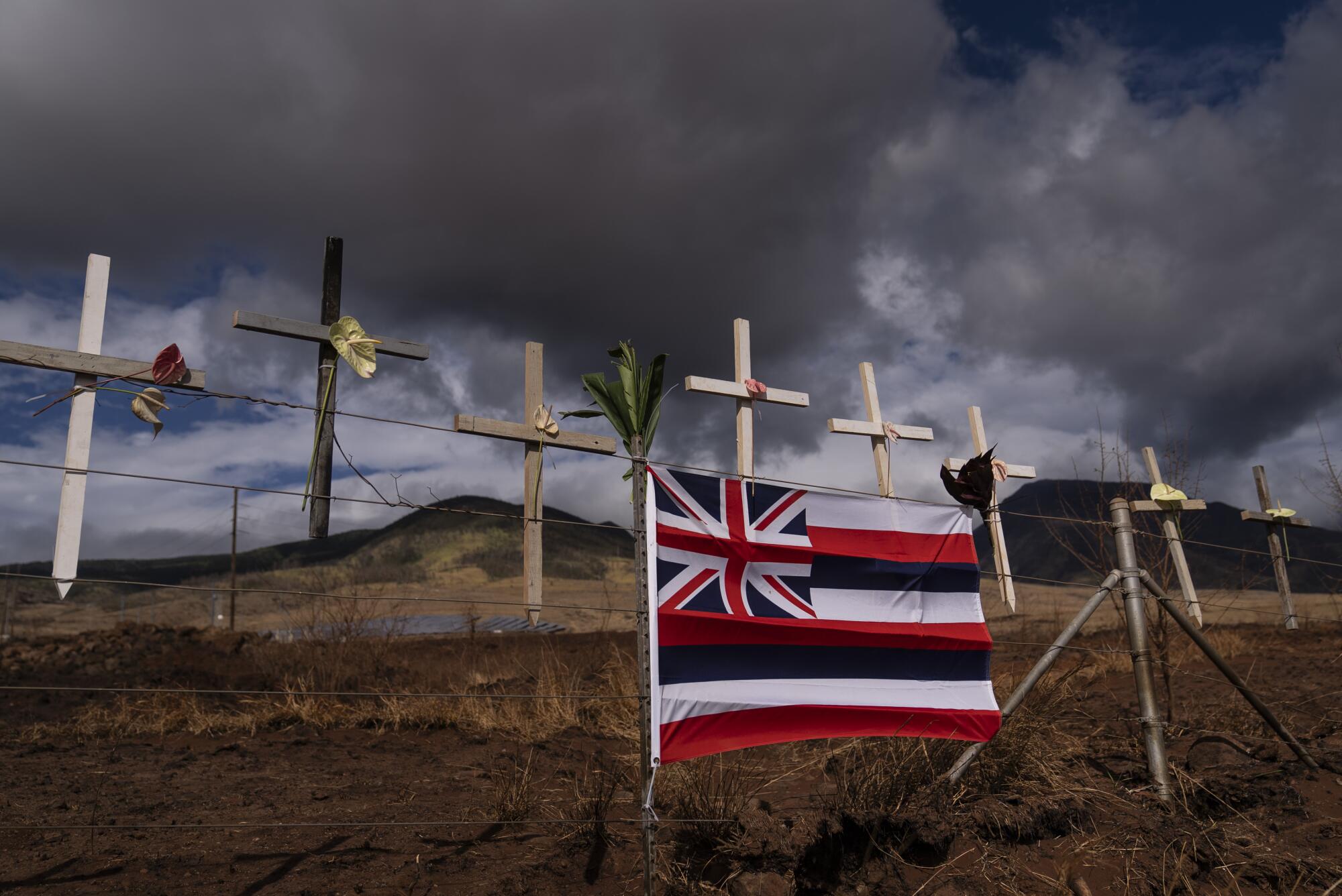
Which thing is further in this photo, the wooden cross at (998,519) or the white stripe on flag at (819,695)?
the wooden cross at (998,519)

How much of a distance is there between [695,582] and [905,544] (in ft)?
4.68

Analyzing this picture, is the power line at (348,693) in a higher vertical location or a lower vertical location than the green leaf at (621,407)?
lower

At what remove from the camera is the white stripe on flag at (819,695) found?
12.1 feet

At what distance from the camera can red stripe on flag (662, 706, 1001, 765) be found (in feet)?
12.0

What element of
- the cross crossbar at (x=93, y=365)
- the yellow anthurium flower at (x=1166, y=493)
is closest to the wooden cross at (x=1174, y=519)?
the yellow anthurium flower at (x=1166, y=493)

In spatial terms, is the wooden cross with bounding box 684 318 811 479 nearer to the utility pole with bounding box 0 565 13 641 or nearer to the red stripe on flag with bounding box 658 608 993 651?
the red stripe on flag with bounding box 658 608 993 651

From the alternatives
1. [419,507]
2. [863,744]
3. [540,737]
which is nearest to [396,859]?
[419,507]

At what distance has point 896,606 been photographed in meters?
4.52

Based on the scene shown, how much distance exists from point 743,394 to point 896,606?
2.06 m

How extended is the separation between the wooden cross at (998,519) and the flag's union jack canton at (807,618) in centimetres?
94

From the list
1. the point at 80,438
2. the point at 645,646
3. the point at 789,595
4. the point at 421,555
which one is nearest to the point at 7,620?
the point at 80,438

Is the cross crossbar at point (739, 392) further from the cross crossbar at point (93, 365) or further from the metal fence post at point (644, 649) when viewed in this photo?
the cross crossbar at point (93, 365)

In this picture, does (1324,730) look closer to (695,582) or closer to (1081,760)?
(1081,760)

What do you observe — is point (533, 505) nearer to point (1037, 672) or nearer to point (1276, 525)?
point (1037, 672)
